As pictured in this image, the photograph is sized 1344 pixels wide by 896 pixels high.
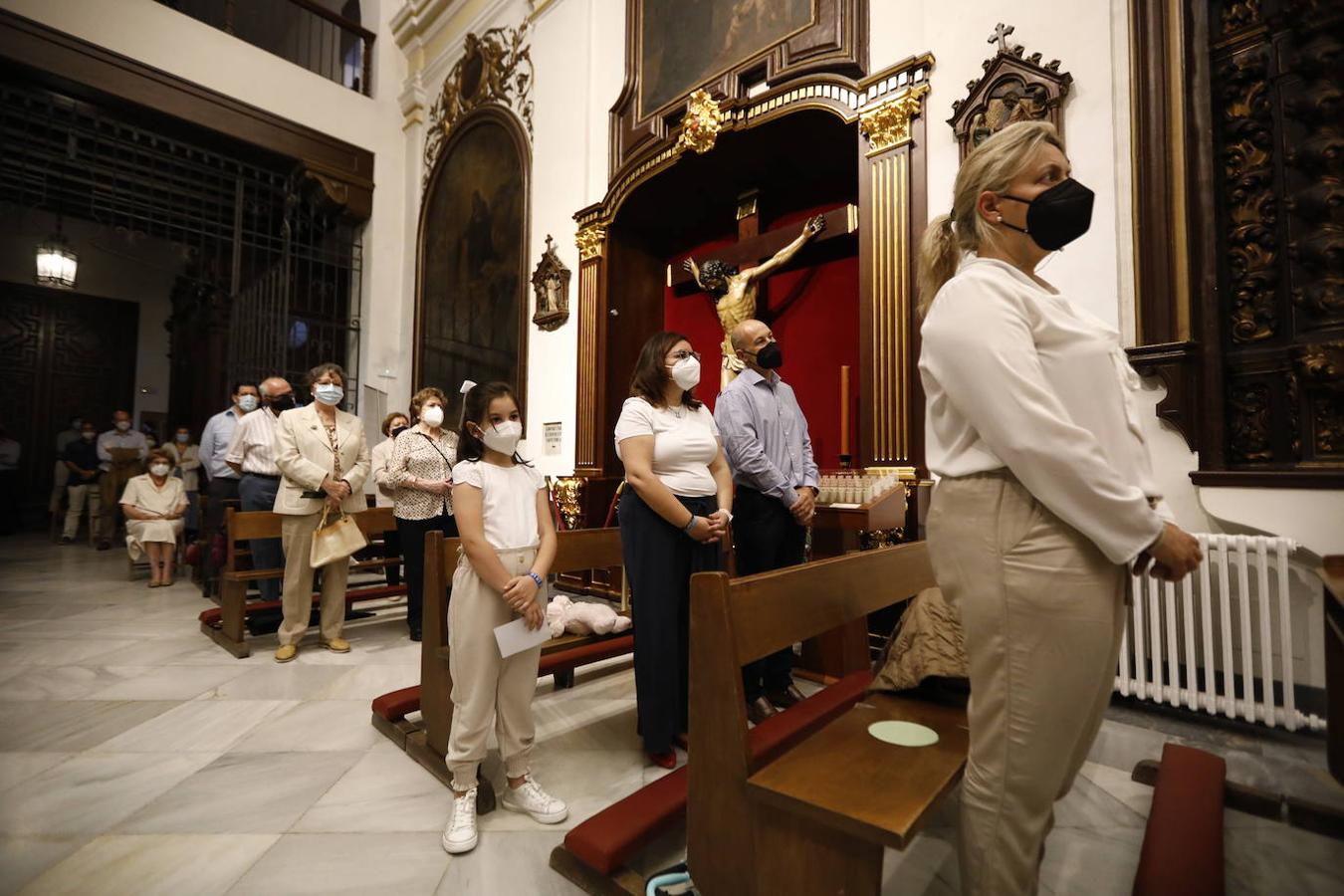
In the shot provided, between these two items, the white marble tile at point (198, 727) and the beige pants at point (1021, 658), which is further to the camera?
the white marble tile at point (198, 727)

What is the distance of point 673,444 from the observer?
2553 mm

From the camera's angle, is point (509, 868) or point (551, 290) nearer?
point (509, 868)

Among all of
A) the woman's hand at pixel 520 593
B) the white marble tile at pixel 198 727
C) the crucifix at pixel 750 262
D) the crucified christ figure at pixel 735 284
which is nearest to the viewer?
the woman's hand at pixel 520 593

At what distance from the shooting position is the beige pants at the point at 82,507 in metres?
9.76

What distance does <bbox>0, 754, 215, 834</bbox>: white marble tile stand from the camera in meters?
2.11

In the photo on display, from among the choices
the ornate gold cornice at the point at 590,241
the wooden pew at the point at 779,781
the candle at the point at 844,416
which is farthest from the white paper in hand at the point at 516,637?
the ornate gold cornice at the point at 590,241

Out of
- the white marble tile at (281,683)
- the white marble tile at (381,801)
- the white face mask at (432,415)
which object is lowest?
the white marble tile at (281,683)

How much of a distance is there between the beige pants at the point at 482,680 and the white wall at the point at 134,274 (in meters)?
14.2

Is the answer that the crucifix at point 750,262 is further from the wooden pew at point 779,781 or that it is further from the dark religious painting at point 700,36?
the wooden pew at point 779,781

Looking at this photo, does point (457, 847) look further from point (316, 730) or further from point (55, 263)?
point (55, 263)

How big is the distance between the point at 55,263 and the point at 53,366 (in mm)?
5455

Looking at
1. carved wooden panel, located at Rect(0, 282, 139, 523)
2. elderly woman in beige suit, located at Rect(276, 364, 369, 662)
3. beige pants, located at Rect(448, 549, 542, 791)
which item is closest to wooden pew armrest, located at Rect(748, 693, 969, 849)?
beige pants, located at Rect(448, 549, 542, 791)

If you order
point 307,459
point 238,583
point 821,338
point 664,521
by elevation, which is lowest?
point 238,583

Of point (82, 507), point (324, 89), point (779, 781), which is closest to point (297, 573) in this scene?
point (779, 781)
